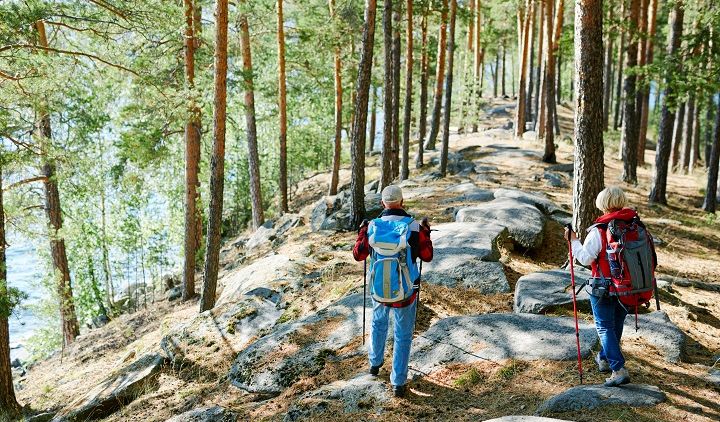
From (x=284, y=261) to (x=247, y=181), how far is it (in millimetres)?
18119

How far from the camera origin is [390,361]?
5926 millimetres

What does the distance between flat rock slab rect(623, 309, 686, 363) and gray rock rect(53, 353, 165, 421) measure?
22.0ft

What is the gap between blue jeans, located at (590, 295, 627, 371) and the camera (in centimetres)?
461

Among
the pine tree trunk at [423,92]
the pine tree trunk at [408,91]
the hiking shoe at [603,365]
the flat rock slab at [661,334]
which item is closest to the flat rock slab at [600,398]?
the hiking shoe at [603,365]

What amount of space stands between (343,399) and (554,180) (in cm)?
1360

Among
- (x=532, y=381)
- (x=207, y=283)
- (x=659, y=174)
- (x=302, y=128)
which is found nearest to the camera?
(x=532, y=381)

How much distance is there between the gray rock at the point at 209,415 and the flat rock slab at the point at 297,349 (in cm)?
57

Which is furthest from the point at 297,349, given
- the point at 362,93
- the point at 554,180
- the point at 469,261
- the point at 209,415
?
the point at 554,180

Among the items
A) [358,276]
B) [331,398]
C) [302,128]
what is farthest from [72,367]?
[302,128]

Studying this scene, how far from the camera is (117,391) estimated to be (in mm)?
7770

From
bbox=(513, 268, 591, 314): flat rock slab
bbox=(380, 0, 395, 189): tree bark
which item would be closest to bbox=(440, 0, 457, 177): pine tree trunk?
bbox=(380, 0, 395, 189): tree bark

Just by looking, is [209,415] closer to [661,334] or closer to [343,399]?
[343,399]

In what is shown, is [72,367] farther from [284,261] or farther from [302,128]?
[302,128]

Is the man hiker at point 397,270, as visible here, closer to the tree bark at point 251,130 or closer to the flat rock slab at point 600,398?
the flat rock slab at point 600,398
